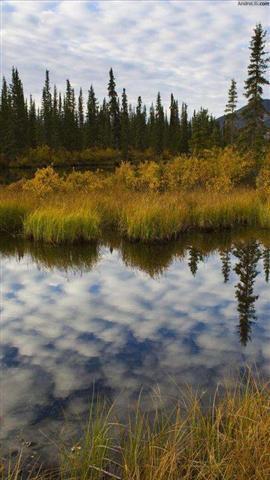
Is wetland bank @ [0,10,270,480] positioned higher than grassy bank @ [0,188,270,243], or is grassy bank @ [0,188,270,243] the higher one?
grassy bank @ [0,188,270,243]

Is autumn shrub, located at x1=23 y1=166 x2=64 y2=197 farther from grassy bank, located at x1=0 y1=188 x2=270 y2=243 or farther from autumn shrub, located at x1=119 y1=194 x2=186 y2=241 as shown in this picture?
autumn shrub, located at x1=119 y1=194 x2=186 y2=241

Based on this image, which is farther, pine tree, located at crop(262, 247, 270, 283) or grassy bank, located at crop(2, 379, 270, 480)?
pine tree, located at crop(262, 247, 270, 283)

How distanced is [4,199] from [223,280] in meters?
10.1

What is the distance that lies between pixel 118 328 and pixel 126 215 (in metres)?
8.07

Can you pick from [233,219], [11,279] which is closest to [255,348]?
[11,279]

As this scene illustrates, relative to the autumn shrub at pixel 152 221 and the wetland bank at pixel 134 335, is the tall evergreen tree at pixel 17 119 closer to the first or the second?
the wetland bank at pixel 134 335

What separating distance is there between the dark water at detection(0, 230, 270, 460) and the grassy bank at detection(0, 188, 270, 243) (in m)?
1.55

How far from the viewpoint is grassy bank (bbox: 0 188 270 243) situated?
1322cm

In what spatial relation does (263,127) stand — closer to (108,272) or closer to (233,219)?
(233,219)

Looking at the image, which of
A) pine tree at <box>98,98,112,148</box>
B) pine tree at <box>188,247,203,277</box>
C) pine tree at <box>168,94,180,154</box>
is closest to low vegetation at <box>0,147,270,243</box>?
pine tree at <box>188,247,203,277</box>

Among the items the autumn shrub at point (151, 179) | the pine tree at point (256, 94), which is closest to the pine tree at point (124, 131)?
the pine tree at point (256, 94)

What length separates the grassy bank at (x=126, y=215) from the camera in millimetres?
13219

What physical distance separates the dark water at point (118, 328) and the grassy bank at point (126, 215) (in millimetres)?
1553

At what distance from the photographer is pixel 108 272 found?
10.0 meters
